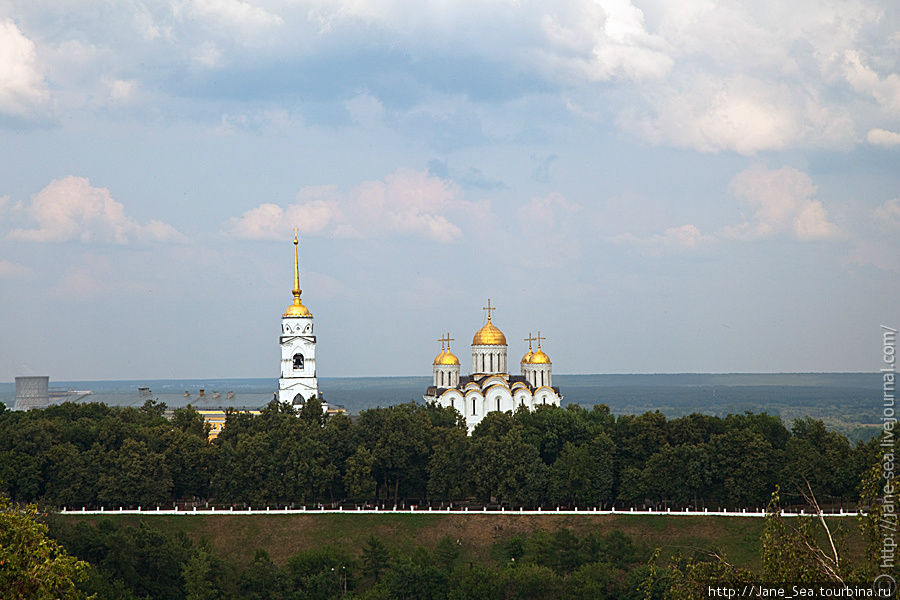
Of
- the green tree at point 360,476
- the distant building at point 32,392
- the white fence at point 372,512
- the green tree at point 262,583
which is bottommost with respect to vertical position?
the green tree at point 262,583

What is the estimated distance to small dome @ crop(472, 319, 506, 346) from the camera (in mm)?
82312

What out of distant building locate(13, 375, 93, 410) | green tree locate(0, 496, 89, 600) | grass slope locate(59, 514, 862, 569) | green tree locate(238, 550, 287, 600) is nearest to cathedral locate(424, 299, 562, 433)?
grass slope locate(59, 514, 862, 569)

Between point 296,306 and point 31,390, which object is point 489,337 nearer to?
point 296,306

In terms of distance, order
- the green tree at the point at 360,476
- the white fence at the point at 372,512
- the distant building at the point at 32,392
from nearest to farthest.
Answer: the white fence at the point at 372,512 → the green tree at the point at 360,476 → the distant building at the point at 32,392

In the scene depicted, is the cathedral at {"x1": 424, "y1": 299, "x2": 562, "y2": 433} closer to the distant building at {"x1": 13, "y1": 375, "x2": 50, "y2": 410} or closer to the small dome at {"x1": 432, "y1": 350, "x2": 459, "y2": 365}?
the small dome at {"x1": 432, "y1": 350, "x2": 459, "y2": 365}

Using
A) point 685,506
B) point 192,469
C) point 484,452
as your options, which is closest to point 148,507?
point 192,469

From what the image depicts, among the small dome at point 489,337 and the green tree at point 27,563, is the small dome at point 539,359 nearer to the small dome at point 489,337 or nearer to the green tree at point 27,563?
the small dome at point 489,337

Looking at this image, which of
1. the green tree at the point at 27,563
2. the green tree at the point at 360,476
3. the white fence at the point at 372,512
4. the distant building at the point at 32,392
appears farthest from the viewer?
the distant building at the point at 32,392

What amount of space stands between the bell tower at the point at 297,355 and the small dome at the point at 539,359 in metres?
15.6

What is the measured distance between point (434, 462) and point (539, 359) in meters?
24.5

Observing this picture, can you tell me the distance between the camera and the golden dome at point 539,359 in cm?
8275

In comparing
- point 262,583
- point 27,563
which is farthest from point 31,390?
point 27,563

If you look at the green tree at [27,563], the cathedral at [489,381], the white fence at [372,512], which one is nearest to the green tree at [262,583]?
the white fence at [372,512]

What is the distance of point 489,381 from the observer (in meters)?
80.4
